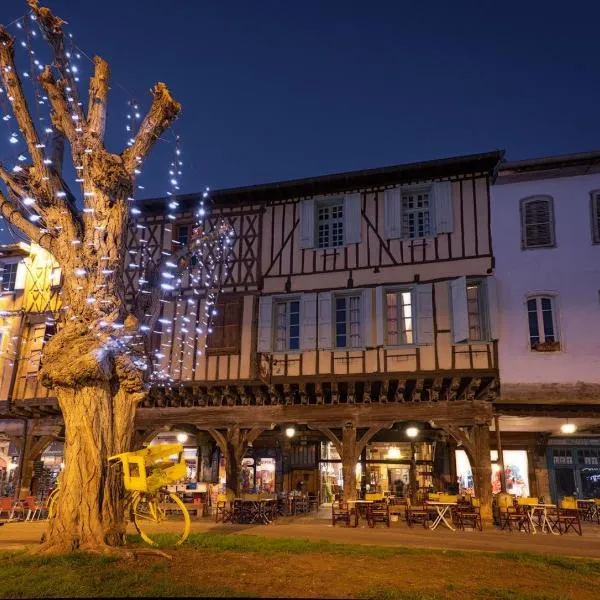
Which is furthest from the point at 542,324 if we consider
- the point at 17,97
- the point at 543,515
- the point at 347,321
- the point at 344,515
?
the point at 17,97

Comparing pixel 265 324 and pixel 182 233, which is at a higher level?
pixel 182 233

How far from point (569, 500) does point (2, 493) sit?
17.9m

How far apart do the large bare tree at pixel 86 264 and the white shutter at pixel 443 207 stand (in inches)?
308

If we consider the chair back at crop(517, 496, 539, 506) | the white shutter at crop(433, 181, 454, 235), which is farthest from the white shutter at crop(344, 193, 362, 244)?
the chair back at crop(517, 496, 539, 506)

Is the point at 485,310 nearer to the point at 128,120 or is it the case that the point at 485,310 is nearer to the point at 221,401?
the point at 221,401

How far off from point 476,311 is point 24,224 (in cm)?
962

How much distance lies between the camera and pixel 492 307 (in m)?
13.1

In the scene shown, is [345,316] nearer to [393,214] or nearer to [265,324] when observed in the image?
[265,324]

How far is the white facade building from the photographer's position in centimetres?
1299

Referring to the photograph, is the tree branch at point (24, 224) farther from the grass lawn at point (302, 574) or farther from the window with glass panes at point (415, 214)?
the window with glass panes at point (415, 214)

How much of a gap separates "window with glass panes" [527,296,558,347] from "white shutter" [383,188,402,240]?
3.49 m

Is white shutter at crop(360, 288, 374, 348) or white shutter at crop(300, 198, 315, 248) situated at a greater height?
white shutter at crop(300, 198, 315, 248)

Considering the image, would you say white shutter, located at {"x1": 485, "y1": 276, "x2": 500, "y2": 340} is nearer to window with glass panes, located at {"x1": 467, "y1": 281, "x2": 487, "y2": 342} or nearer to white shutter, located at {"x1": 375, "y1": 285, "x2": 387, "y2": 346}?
window with glass panes, located at {"x1": 467, "y1": 281, "x2": 487, "y2": 342}

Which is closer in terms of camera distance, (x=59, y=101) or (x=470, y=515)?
(x=59, y=101)
